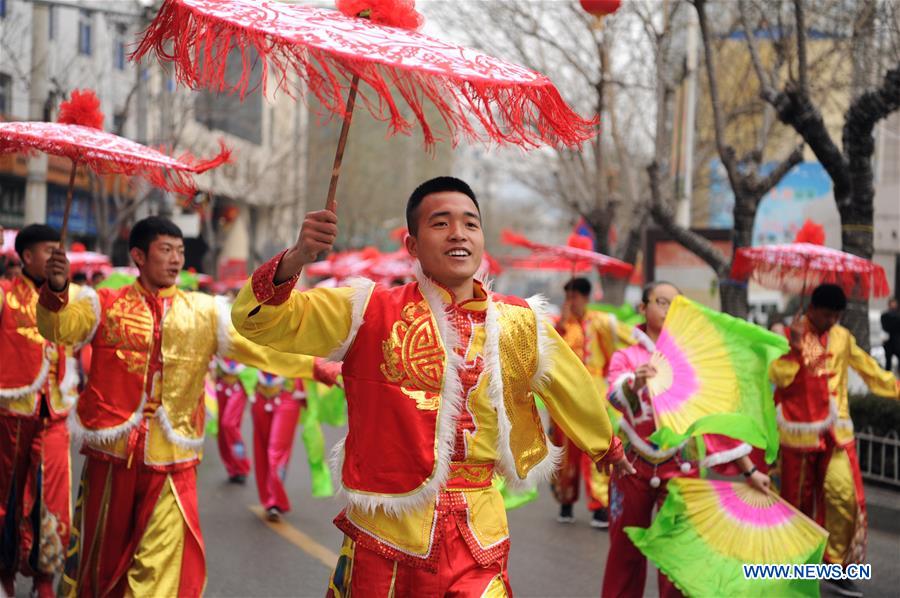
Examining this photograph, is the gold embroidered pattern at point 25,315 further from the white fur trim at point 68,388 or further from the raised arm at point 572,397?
the raised arm at point 572,397

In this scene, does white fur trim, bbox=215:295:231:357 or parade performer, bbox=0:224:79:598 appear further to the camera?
parade performer, bbox=0:224:79:598

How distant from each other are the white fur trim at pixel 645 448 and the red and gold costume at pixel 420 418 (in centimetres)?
194

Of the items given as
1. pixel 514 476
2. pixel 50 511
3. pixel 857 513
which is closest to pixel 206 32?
pixel 514 476

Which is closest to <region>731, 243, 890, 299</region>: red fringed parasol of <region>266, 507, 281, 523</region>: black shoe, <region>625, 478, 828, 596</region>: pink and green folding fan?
<region>625, 478, 828, 596</region>: pink and green folding fan

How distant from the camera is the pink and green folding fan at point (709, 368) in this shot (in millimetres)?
5352

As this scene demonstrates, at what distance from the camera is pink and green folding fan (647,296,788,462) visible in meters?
5.35

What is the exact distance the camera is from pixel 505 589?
3.31 m

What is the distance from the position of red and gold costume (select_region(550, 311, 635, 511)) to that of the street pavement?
0.28m

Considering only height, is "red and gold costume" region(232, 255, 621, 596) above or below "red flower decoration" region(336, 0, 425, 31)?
below

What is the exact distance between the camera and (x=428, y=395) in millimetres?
3295

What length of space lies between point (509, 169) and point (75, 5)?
12.6m

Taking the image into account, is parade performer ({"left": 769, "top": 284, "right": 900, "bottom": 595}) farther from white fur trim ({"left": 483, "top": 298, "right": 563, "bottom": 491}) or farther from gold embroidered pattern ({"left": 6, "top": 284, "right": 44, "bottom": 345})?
gold embroidered pattern ({"left": 6, "top": 284, "right": 44, "bottom": 345})

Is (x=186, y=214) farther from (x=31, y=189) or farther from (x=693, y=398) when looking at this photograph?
(x=693, y=398)

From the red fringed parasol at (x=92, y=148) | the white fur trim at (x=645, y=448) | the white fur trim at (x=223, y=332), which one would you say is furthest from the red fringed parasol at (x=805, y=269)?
the red fringed parasol at (x=92, y=148)
